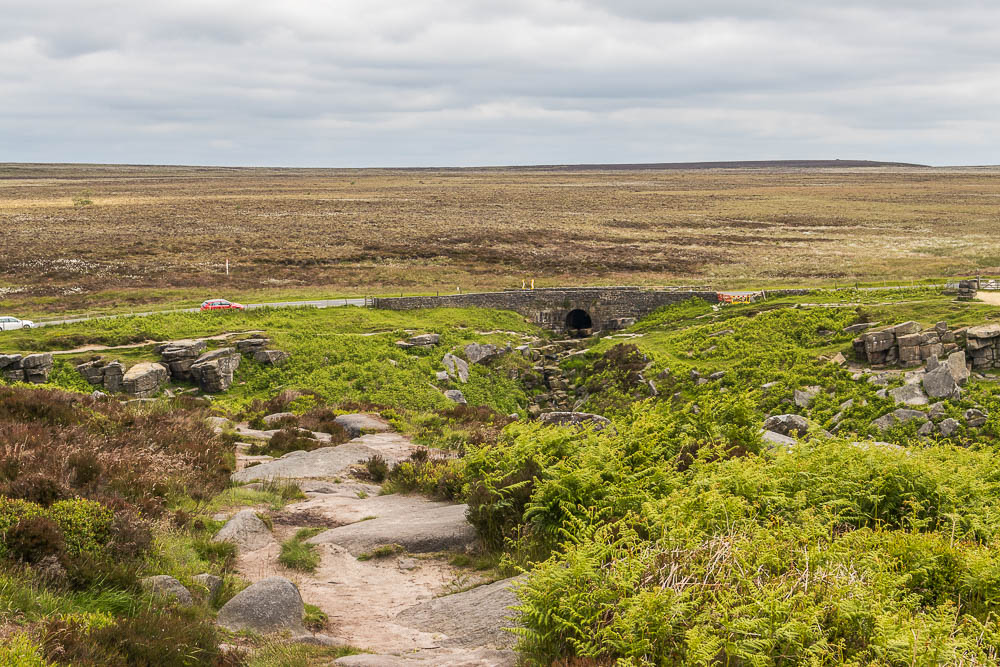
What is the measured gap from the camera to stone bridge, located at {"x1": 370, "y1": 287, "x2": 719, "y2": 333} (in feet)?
162

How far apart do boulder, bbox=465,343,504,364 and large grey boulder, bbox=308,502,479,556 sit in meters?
27.1

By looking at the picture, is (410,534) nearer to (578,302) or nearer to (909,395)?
(909,395)

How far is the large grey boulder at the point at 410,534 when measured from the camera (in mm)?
12414

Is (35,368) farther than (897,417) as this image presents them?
Yes

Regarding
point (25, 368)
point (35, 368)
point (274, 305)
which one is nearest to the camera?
point (25, 368)

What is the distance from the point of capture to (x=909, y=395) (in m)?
27.3

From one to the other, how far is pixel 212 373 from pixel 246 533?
2321 cm

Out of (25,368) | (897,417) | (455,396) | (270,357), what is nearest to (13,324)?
(25,368)

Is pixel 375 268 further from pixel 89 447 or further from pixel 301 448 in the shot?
pixel 89 447

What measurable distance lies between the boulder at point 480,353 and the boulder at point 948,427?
74.5 feet

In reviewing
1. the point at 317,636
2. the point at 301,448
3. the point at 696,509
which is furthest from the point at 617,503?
the point at 301,448

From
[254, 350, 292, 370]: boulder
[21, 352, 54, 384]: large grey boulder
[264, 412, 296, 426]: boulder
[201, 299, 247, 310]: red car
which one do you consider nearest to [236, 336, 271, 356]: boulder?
[254, 350, 292, 370]: boulder

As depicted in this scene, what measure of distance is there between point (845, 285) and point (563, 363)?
22151 mm

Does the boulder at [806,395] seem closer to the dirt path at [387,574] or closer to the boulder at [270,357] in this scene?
the dirt path at [387,574]
